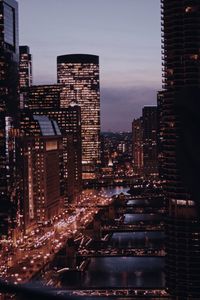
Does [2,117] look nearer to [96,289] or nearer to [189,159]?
[96,289]

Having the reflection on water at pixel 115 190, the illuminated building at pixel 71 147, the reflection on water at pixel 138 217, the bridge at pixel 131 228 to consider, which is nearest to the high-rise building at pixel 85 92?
the reflection on water at pixel 115 190

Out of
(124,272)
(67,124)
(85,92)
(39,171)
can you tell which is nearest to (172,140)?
(124,272)

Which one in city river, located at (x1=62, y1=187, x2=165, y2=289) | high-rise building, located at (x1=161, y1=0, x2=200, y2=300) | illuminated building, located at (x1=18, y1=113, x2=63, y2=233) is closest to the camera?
high-rise building, located at (x1=161, y1=0, x2=200, y2=300)

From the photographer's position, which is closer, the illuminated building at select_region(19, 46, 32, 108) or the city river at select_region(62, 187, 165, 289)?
the city river at select_region(62, 187, 165, 289)

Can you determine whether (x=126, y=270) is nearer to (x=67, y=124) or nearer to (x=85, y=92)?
(x=67, y=124)

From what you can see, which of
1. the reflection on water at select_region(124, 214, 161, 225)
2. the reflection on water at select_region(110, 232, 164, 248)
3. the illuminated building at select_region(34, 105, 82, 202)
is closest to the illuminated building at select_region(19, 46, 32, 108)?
the illuminated building at select_region(34, 105, 82, 202)

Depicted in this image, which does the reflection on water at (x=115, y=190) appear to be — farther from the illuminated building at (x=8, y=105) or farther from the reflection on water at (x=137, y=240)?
Result: the illuminated building at (x=8, y=105)

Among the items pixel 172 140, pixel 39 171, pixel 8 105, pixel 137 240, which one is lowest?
pixel 137 240

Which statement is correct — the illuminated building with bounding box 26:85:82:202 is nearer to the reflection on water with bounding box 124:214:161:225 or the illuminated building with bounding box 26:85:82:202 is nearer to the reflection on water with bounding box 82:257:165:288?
the reflection on water with bounding box 124:214:161:225
